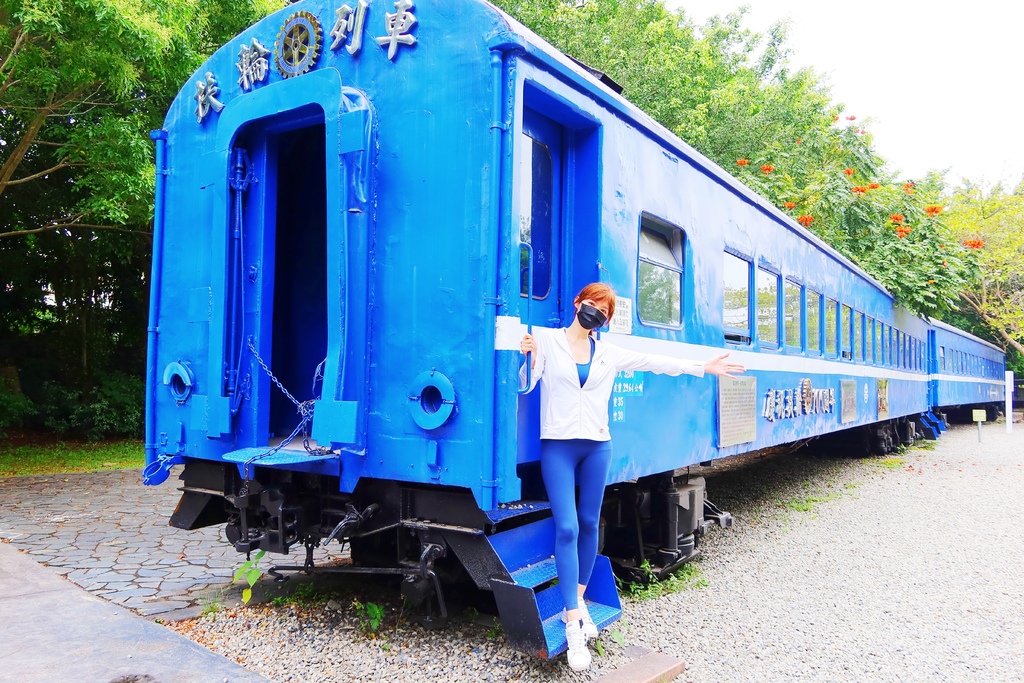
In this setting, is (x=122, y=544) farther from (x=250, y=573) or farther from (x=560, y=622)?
(x=560, y=622)

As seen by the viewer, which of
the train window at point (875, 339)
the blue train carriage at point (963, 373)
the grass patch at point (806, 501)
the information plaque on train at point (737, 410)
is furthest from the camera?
the blue train carriage at point (963, 373)

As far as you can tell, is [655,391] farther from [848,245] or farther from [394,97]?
[848,245]

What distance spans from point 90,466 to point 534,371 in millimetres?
10289

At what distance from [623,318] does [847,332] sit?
767 cm

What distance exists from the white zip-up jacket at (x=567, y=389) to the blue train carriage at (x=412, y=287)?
0.17 meters

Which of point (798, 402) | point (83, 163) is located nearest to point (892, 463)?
point (798, 402)

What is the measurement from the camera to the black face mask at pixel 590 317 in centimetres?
355

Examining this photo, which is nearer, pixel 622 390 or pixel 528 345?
pixel 528 345

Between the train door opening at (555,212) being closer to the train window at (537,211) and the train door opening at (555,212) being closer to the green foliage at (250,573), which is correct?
the train window at (537,211)

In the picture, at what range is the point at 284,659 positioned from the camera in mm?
3756

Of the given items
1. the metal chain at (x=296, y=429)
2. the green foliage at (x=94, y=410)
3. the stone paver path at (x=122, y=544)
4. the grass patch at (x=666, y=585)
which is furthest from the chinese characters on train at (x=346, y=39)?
the green foliage at (x=94, y=410)

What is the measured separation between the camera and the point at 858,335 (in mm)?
11422

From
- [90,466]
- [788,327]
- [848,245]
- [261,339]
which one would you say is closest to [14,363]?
[90,466]

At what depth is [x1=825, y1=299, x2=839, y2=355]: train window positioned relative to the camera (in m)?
9.61
